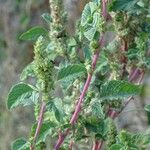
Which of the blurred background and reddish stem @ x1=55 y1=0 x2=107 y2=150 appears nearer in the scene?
reddish stem @ x1=55 y1=0 x2=107 y2=150

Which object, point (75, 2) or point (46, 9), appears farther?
point (46, 9)

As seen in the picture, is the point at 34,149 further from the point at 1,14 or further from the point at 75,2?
the point at 1,14

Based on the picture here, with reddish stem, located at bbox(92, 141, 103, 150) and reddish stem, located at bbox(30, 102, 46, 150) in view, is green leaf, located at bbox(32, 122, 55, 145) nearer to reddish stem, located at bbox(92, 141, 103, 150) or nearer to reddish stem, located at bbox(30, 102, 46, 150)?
reddish stem, located at bbox(30, 102, 46, 150)

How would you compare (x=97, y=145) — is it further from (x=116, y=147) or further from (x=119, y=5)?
(x=119, y=5)

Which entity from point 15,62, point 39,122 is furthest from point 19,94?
point 15,62

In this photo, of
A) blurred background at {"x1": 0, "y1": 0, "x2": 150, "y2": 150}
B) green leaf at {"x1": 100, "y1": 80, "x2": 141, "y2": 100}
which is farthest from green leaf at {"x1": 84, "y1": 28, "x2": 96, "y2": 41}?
blurred background at {"x1": 0, "y1": 0, "x2": 150, "y2": 150}

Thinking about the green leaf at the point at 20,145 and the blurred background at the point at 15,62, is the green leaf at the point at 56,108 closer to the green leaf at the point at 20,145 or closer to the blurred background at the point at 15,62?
the green leaf at the point at 20,145

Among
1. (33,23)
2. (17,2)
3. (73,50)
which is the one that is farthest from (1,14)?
(73,50)
